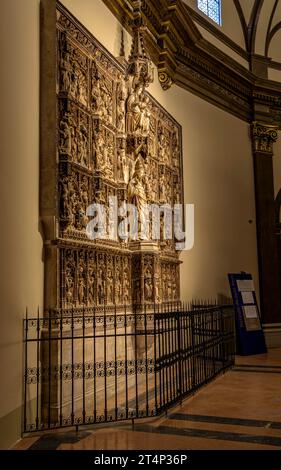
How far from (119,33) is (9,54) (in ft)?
12.0

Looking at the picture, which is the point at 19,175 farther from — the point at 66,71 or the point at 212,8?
the point at 212,8

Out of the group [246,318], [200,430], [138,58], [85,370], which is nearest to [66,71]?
[138,58]

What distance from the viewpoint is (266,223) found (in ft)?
45.9

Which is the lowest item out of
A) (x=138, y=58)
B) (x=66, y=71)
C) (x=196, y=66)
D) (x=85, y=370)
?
(x=85, y=370)

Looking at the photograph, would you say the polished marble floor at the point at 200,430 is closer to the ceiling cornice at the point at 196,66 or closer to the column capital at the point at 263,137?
the ceiling cornice at the point at 196,66

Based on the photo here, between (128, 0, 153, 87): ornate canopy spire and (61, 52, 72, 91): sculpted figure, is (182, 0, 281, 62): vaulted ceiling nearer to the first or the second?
(128, 0, 153, 87): ornate canopy spire

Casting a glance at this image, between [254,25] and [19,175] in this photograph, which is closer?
[19,175]

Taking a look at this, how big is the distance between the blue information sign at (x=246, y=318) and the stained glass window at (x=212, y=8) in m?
6.51

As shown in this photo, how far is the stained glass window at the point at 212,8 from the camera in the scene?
12811 millimetres

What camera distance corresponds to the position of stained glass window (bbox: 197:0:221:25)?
12.8 metres

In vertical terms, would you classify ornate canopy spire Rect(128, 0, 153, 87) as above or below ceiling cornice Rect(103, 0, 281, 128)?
below

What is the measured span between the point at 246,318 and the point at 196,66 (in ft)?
19.4

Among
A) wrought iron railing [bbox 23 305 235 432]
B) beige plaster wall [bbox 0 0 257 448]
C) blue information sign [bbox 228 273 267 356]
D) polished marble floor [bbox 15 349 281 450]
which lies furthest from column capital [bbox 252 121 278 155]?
polished marble floor [bbox 15 349 281 450]

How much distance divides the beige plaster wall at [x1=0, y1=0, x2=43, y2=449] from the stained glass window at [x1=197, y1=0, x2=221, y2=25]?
792 cm
